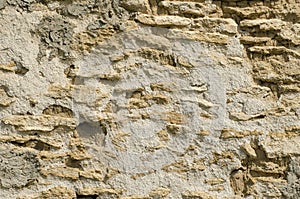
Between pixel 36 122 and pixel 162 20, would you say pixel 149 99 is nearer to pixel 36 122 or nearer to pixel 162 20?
pixel 162 20

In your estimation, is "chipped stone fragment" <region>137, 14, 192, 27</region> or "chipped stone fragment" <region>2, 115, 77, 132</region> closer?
"chipped stone fragment" <region>2, 115, 77, 132</region>

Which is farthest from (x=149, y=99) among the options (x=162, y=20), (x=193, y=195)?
(x=193, y=195)

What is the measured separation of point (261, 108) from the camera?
264cm

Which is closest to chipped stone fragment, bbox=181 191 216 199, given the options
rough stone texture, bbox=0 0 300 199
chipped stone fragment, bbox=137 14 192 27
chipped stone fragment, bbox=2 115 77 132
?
rough stone texture, bbox=0 0 300 199

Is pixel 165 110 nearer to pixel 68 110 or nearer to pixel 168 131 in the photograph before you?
pixel 168 131

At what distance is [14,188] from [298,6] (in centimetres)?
178

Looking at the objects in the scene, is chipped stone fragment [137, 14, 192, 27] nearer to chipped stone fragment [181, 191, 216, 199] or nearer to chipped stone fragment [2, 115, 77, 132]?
chipped stone fragment [2, 115, 77, 132]

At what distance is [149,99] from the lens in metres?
2.59

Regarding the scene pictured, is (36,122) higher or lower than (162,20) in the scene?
lower

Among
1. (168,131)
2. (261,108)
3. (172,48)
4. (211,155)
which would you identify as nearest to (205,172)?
(211,155)

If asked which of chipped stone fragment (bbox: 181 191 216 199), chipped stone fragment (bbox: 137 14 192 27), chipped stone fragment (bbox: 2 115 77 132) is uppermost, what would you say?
chipped stone fragment (bbox: 137 14 192 27)

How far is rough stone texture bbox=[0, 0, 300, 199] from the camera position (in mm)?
2496

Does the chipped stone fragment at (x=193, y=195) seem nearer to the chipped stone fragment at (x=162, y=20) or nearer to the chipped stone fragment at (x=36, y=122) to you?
the chipped stone fragment at (x=36, y=122)

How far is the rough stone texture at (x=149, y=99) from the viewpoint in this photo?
8.19ft
